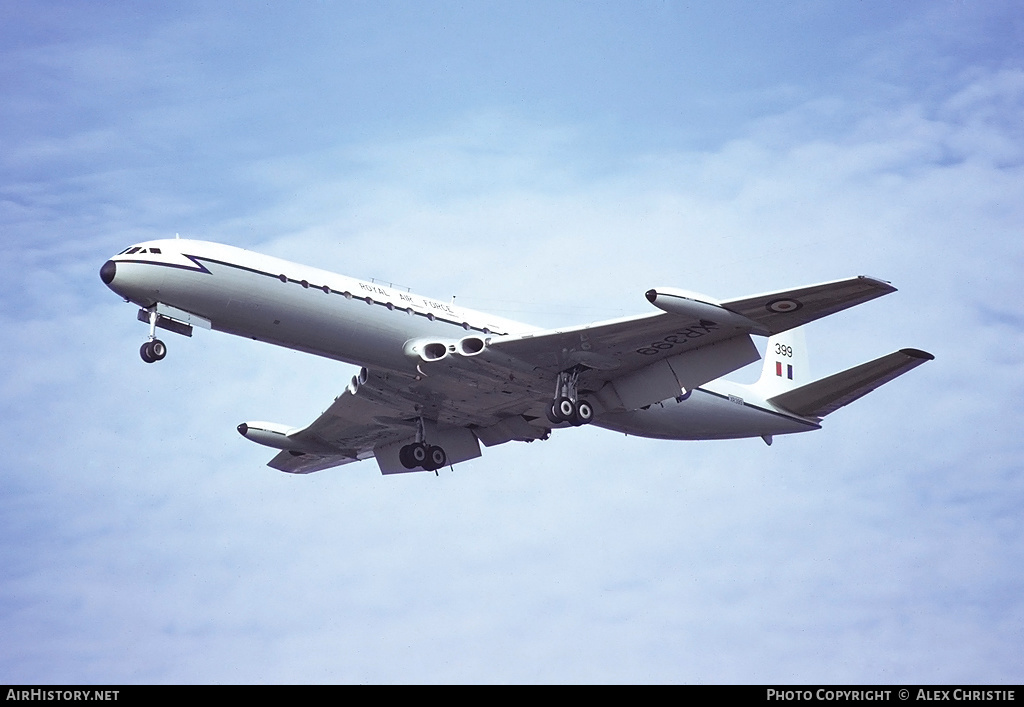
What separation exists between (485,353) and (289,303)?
4.58 metres

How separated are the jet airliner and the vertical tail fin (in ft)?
2.65

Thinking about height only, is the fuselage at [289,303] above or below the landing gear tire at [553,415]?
above

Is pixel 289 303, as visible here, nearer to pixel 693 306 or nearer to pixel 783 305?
pixel 693 306

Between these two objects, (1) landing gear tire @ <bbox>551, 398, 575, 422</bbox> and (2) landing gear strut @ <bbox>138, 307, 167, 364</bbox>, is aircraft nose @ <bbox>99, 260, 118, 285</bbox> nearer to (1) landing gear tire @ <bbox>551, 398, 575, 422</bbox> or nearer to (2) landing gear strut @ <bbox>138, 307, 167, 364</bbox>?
(2) landing gear strut @ <bbox>138, 307, 167, 364</bbox>

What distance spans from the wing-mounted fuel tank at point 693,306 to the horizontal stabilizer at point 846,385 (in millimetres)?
4037

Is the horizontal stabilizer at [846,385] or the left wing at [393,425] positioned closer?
the horizontal stabilizer at [846,385]

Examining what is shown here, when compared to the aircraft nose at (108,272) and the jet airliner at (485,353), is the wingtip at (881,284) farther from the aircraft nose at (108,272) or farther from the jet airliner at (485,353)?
the aircraft nose at (108,272)

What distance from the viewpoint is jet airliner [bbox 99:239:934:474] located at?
90.2 ft

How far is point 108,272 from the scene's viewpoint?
27.5 meters

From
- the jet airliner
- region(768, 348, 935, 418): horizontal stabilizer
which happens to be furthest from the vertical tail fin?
region(768, 348, 935, 418): horizontal stabilizer

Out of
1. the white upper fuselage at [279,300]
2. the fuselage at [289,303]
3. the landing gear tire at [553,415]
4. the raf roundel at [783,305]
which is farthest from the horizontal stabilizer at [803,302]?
the white upper fuselage at [279,300]

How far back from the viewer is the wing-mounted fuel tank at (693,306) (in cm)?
2642
